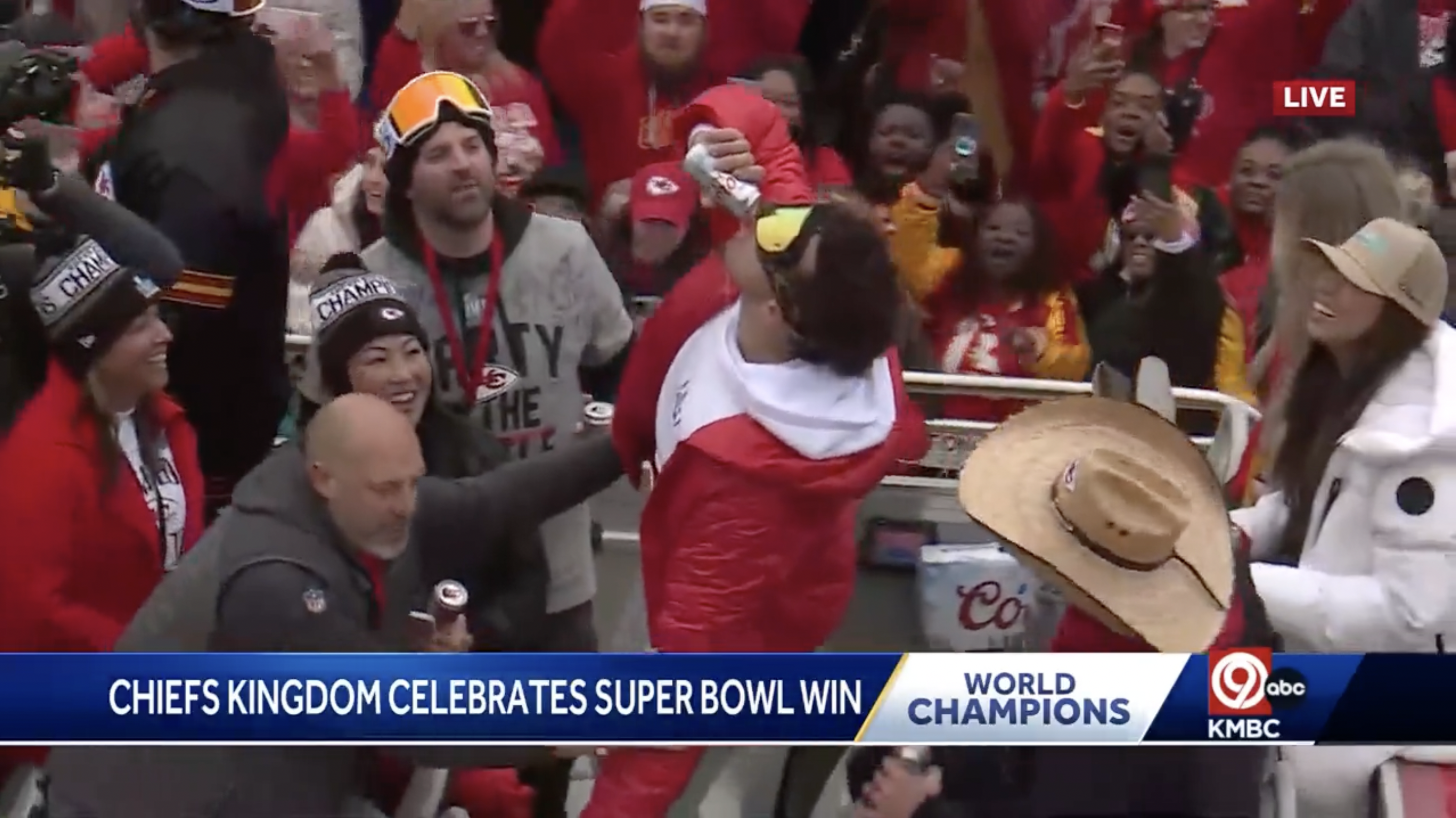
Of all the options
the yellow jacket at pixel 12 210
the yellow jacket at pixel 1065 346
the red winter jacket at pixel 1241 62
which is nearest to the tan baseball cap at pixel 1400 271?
the yellow jacket at pixel 1065 346

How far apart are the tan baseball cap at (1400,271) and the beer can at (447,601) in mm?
838

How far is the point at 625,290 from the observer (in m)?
1.93

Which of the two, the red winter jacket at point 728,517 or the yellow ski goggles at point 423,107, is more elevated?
the yellow ski goggles at point 423,107

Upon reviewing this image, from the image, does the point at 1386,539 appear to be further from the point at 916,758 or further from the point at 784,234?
the point at 784,234

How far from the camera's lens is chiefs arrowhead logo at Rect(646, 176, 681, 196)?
194 cm

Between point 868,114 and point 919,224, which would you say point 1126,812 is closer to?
point 919,224

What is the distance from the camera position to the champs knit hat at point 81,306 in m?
1.73

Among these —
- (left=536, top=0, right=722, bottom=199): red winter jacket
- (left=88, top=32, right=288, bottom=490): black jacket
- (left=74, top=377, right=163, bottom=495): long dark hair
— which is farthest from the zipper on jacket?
(left=74, top=377, right=163, bottom=495): long dark hair

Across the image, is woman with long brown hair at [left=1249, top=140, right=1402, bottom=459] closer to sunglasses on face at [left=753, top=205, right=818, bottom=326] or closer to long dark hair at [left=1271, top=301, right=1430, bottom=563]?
long dark hair at [left=1271, top=301, right=1430, bottom=563]

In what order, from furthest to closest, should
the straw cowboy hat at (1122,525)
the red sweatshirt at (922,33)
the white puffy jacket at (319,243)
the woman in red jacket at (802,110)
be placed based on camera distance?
the red sweatshirt at (922,33) < the woman in red jacket at (802,110) < the white puffy jacket at (319,243) < the straw cowboy hat at (1122,525)

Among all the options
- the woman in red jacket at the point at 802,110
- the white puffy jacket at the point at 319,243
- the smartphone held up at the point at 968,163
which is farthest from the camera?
the smartphone held up at the point at 968,163

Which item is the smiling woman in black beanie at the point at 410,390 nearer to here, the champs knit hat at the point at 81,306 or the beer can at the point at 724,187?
the champs knit hat at the point at 81,306

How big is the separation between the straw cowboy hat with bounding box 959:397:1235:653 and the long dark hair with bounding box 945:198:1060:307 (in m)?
0.29

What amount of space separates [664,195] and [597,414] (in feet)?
0.77
